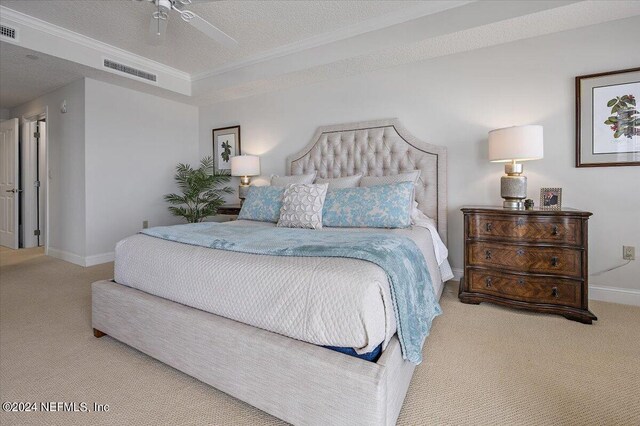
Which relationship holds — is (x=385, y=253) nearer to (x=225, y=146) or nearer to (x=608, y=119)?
(x=608, y=119)

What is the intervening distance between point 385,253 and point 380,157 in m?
2.20

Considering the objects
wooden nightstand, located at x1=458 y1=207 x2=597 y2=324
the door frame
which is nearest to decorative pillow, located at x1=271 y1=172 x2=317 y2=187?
wooden nightstand, located at x1=458 y1=207 x2=597 y2=324

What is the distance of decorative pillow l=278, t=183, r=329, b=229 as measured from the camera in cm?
263

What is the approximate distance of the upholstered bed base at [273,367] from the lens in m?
1.09

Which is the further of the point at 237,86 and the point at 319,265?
the point at 237,86

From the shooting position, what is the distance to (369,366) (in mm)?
1100

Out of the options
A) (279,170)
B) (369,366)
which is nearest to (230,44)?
(279,170)

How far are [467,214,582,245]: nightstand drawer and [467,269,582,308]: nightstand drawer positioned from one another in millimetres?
293

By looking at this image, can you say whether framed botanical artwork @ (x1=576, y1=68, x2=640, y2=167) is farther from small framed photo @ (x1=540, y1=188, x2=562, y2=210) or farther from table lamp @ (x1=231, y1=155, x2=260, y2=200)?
table lamp @ (x1=231, y1=155, x2=260, y2=200)

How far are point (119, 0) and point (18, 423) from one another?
3.00m

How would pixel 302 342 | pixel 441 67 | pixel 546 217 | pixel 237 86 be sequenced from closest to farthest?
pixel 302 342, pixel 546 217, pixel 441 67, pixel 237 86

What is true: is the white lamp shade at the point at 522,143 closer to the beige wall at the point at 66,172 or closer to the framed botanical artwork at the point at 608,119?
the framed botanical artwork at the point at 608,119

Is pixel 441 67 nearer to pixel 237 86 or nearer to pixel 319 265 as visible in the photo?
pixel 237 86

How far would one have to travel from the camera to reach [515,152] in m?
2.54
